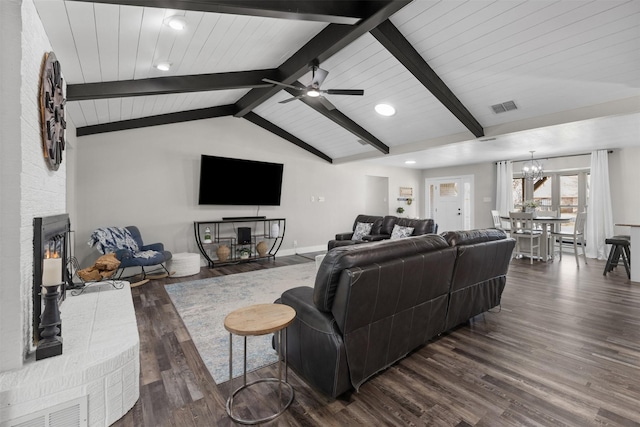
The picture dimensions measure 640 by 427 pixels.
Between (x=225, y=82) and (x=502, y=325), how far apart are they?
4.36 metres

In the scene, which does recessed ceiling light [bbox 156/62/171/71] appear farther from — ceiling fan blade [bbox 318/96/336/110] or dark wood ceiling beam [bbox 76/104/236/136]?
dark wood ceiling beam [bbox 76/104/236/136]

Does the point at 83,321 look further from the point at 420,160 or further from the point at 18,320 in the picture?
the point at 420,160

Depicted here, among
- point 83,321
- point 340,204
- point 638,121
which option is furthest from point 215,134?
point 638,121

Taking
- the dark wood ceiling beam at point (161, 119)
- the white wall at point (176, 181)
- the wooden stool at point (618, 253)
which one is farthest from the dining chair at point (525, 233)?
the dark wood ceiling beam at point (161, 119)

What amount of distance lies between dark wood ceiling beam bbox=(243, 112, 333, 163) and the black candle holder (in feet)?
17.2

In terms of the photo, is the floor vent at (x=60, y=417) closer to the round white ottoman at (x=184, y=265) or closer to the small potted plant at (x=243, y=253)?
the round white ottoman at (x=184, y=265)

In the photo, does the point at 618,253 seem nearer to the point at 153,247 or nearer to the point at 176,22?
the point at 176,22

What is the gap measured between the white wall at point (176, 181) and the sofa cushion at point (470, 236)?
4.49 metres

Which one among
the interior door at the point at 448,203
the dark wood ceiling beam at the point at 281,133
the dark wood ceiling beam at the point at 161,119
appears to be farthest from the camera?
the interior door at the point at 448,203

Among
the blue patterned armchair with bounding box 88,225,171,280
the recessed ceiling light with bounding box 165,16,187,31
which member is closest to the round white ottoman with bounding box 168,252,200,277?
the blue patterned armchair with bounding box 88,225,171,280

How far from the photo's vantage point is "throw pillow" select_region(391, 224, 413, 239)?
18.1 feet

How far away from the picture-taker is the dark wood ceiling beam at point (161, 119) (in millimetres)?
4648

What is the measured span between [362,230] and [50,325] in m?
5.26

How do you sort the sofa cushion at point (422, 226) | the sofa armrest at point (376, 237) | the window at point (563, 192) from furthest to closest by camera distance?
the window at point (563, 192) < the sofa armrest at point (376, 237) < the sofa cushion at point (422, 226)
